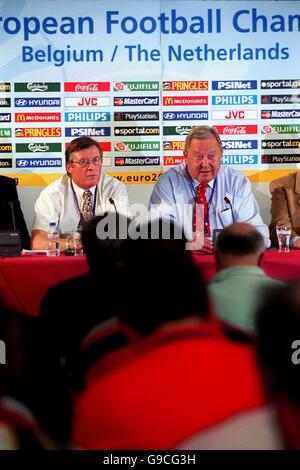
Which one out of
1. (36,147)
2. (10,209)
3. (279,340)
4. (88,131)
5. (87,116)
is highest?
(87,116)

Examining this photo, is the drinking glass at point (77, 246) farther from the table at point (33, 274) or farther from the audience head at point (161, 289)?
the audience head at point (161, 289)

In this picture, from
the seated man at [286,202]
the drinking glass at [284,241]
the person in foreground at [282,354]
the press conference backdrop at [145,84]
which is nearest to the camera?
the person in foreground at [282,354]

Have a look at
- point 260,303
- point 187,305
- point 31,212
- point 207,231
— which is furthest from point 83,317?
point 31,212

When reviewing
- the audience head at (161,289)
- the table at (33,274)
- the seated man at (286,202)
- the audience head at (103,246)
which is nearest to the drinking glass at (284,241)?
the table at (33,274)

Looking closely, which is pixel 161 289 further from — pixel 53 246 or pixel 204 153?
pixel 204 153

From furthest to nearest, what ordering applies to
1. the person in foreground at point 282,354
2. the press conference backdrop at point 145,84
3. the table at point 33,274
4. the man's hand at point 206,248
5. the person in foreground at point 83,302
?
the press conference backdrop at point 145,84 < the man's hand at point 206,248 < the table at point 33,274 < the person in foreground at point 83,302 < the person in foreground at point 282,354

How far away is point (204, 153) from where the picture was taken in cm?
426

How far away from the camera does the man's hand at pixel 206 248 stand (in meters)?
3.50

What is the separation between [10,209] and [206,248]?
1510 millimetres

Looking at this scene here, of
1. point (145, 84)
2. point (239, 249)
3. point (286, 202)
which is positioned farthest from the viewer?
point (145, 84)

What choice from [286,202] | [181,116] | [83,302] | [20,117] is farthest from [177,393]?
[20,117]

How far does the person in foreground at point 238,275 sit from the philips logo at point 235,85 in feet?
10.3

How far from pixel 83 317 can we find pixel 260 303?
0.63 metres

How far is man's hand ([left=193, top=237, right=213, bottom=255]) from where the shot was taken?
11.5ft
